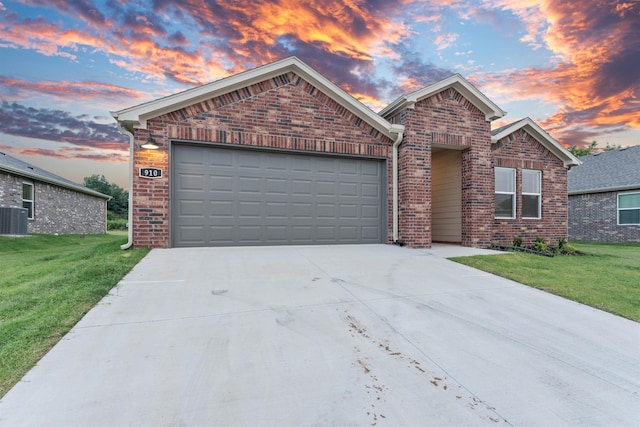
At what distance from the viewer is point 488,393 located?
2.05m

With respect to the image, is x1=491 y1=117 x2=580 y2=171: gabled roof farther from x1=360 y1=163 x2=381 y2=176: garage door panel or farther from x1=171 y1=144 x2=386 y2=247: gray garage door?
x1=171 y1=144 x2=386 y2=247: gray garage door

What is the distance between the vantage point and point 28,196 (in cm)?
1410

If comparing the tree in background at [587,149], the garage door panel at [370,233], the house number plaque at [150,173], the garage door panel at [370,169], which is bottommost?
the garage door panel at [370,233]

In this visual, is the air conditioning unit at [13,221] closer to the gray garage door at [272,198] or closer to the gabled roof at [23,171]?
the gabled roof at [23,171]

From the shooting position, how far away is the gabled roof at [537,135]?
9523mm

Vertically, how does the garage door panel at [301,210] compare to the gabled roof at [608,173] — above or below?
below

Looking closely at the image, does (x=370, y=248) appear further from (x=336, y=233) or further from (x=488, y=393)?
(x=488, y=393)

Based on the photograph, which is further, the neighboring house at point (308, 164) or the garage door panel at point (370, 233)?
the garage door panel at point (370, 233)

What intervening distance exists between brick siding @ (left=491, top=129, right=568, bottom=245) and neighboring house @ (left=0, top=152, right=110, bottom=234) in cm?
1903

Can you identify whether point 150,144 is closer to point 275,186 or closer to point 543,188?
point 275,186

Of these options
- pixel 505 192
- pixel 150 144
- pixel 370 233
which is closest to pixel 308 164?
pixel 370 233

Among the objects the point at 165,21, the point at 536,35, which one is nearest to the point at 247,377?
the point at 165,21

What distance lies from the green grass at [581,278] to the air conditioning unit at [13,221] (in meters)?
16.9

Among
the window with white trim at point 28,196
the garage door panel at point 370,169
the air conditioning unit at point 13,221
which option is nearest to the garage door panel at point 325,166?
the garage door panel at point 370,169
